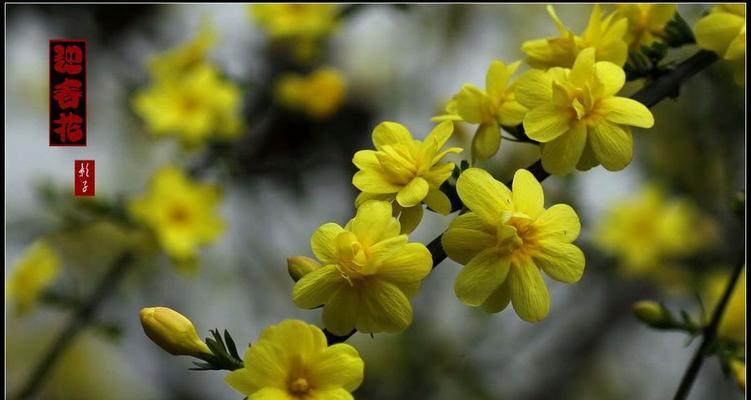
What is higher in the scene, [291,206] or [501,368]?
[291,206]

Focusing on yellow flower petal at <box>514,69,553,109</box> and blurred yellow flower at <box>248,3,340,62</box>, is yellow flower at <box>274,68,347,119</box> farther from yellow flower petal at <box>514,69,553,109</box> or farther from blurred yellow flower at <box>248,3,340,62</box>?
yellow flower petal at <box>514,69,553,109</box>

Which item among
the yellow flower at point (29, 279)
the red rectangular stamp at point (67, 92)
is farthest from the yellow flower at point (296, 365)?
the yellow flower at point (29, 279)

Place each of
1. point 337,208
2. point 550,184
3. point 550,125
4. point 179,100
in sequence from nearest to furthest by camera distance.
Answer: point 550,125 → point 179,100 → point 550,184 → point 337,208

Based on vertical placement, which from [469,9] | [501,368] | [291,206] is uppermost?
[469,9]

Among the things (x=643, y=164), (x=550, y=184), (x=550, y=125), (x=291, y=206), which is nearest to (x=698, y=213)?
(x=643, y=164)

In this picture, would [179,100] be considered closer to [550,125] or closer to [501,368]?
[501,368]

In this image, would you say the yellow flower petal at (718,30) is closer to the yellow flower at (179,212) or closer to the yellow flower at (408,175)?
the yellow flower at (408,175)

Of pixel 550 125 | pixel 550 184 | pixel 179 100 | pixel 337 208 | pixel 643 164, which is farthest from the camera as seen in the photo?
pixel 643 164
